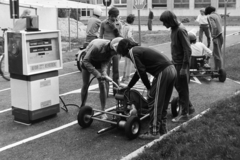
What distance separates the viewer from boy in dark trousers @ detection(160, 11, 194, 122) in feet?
22.9

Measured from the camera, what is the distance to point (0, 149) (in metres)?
6.19

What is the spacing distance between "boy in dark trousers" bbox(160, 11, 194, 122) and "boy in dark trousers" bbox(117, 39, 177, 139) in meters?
0.88

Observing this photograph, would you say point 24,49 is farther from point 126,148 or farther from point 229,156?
point 229,156

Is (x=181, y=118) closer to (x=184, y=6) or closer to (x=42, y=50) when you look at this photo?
(x=42, y=50)

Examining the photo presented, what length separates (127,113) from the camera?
262 inches

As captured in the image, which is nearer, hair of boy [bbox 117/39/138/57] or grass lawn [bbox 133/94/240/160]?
grass lawn [bbox 133/94/240/160]

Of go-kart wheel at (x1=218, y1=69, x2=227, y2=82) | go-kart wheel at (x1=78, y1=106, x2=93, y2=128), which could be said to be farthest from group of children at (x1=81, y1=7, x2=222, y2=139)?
go-kart wheel at (x1=218, y1=69, x2=227, y2=82)

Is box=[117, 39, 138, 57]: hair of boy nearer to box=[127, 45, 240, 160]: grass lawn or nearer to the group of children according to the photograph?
the group of children

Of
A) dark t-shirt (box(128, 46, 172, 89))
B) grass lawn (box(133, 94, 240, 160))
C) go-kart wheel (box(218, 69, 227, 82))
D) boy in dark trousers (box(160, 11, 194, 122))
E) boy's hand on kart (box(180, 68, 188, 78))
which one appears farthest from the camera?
go-kart wheel (box(218, 69, 227, 82))

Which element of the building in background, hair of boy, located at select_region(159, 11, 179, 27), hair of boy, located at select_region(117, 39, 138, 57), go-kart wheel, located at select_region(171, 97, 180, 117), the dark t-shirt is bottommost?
go-kart wheel, located at select_region(171, 97, 180, 117)

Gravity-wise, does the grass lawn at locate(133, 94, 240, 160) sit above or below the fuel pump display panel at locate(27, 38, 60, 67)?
below

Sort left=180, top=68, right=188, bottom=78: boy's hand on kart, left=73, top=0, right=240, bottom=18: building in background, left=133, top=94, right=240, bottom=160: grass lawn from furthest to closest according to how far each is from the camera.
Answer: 1. left=73, top=0, right=240, bottom=18: building in background
2. left=180, top=68, right=188, bottom=78: boy's hand on kart
3. left=133, top=94, right=240, bottom=160: grass lawn

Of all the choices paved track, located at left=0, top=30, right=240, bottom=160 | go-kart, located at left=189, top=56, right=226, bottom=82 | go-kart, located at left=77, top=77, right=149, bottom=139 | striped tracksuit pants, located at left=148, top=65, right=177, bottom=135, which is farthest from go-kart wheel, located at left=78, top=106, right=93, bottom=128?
go-kart, located at left=189, top=56, right=226, bottom=82

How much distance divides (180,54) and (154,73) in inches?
47.5
